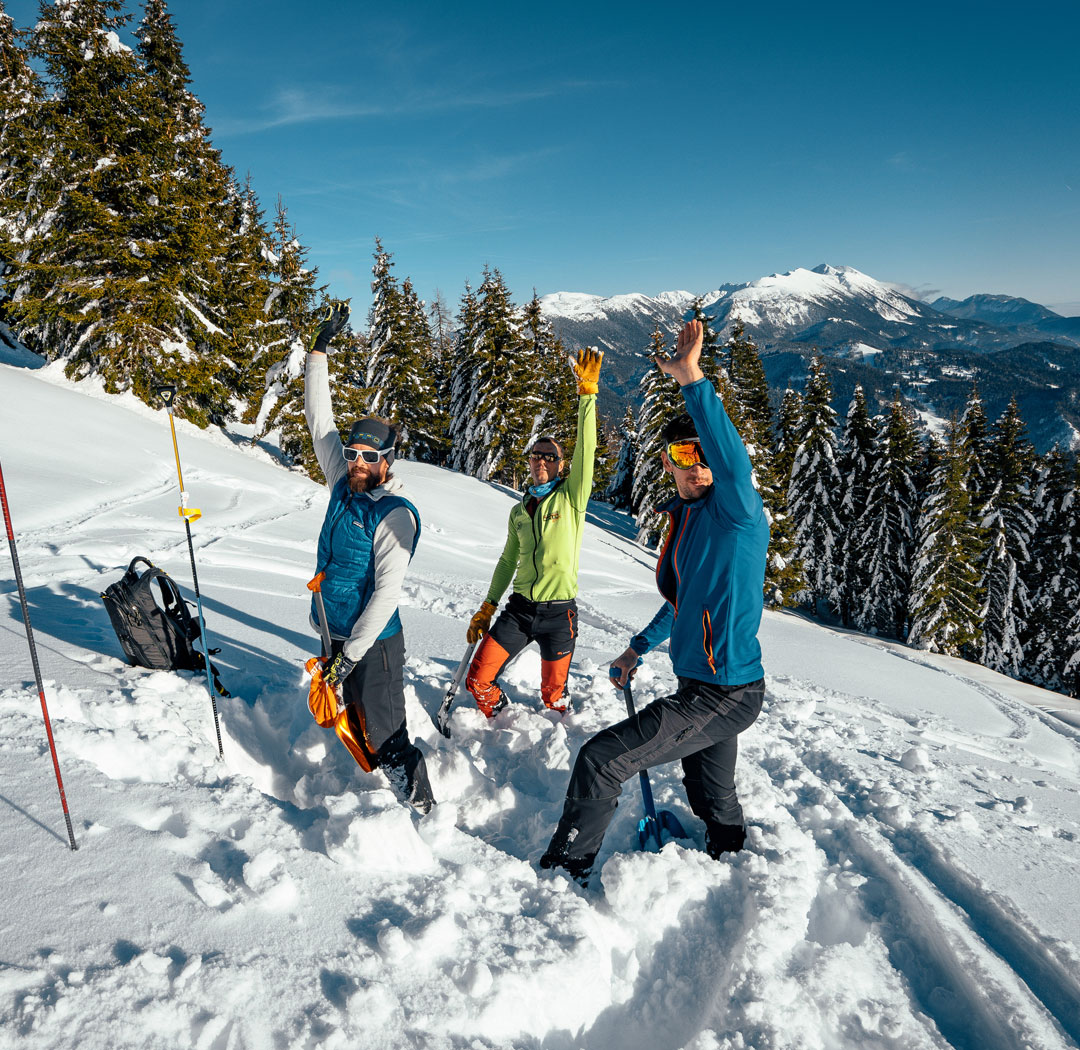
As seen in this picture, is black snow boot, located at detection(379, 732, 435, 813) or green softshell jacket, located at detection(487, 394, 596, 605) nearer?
black snow boot, located at detection(379, 732, 435, 813)

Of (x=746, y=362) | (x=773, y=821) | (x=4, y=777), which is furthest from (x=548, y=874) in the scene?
(x=746, y=362)

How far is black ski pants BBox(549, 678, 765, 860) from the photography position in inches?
118

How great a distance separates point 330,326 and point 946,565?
28.1 metres

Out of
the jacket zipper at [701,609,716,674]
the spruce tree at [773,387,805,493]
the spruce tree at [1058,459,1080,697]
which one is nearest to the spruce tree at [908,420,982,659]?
the spruce tree at [1058,459,1080,697]

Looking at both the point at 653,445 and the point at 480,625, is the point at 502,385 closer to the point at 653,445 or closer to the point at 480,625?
the point at 653,445

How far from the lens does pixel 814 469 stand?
29422mm

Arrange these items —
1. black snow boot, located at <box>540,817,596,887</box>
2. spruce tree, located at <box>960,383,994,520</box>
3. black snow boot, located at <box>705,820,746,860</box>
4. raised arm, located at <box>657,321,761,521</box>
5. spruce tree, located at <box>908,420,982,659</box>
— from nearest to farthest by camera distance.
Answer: raised arm, located at <box>657,321,761,521</box>, black snow boot, located at <box>540,817,596,887</box>, black snow boot, located at <box>705,820,746,860</box>, spruce tree, located at <box>908,420,982,659</box>, spruce tree, located at <box>960,383,994,520</box>

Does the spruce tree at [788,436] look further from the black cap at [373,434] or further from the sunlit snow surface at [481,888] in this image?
the black cap at [373,434]

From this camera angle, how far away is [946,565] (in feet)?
83.3

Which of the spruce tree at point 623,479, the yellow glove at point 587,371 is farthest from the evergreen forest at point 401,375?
the yellow glove at point 587,371

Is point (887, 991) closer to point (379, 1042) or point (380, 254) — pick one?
point (379, 1042)

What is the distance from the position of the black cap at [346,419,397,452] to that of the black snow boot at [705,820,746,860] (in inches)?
114

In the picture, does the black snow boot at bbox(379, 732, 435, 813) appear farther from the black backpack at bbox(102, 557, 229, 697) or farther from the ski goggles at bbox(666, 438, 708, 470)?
the ski goggles at bbox(666, 438, 708, 470)

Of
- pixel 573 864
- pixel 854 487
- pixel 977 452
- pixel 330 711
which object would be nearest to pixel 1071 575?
pixel 977 452
